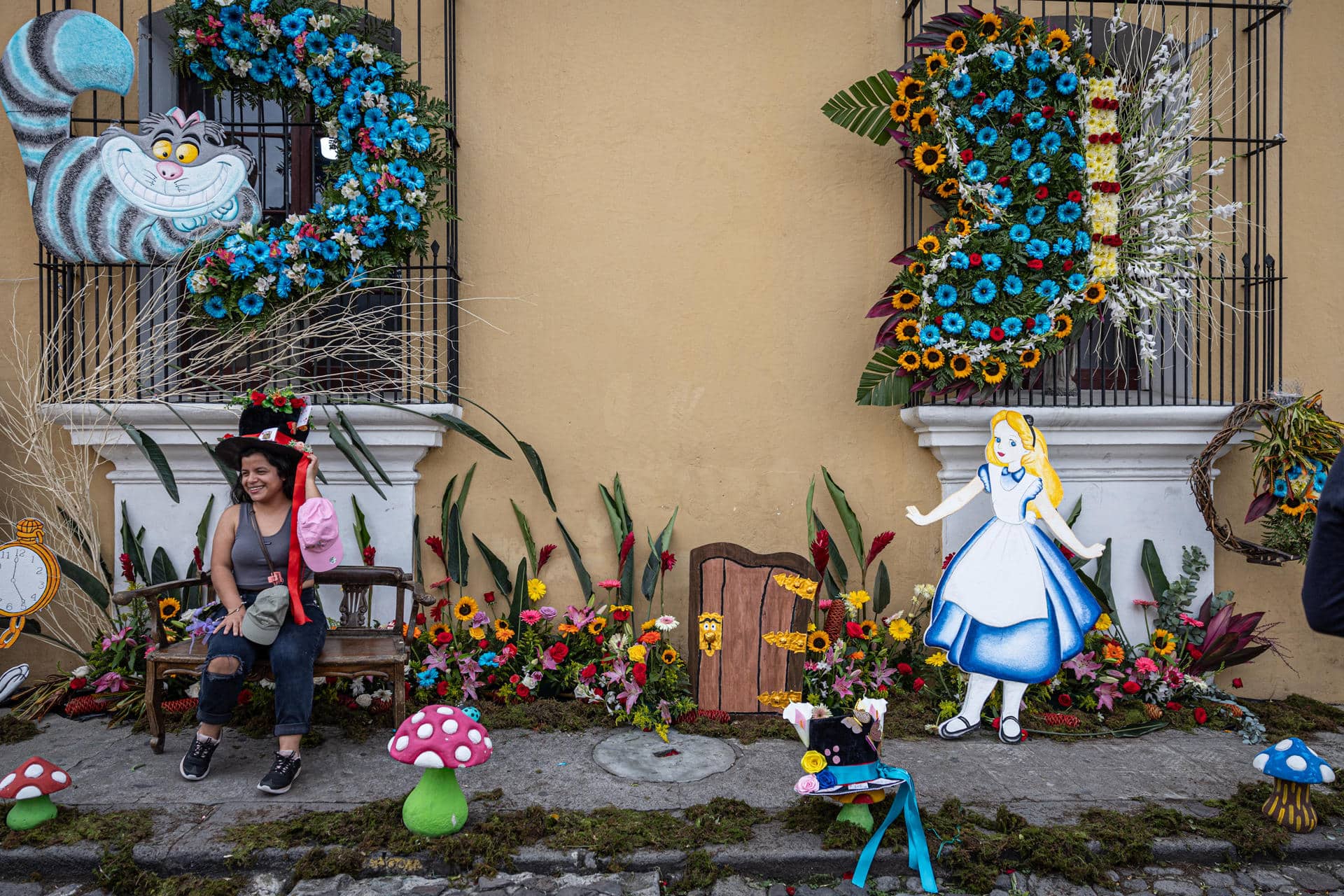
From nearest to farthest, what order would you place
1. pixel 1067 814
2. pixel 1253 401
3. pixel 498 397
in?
pixel 1067 814 < pixel 1253 401 < pixel 498 397

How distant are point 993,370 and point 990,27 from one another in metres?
1.84

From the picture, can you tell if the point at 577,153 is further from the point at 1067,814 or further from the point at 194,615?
the point at 1067,814

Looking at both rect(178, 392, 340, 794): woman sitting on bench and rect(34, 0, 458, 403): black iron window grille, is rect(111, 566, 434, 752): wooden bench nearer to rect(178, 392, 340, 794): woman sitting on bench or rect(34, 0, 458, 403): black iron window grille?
rect(178, 392, 340, 794): woman sitting on bench

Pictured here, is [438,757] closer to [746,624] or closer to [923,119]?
[746,624]

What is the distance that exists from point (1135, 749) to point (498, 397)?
3793 mm

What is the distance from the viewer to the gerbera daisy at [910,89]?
4.32m

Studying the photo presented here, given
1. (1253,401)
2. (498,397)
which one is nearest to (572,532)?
(498,397)

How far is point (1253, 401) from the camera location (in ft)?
14.2

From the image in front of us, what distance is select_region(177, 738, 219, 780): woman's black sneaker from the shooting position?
3.28 m

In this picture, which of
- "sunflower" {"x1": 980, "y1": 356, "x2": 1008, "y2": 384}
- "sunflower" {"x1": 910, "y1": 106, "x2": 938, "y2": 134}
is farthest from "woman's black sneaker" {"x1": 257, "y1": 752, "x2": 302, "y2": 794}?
"sunflower" {"x1": 910, "y1": 106, "x2": 938, "y2": 134}

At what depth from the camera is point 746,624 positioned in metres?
4.11

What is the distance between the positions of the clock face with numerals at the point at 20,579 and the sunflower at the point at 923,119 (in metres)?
4.91

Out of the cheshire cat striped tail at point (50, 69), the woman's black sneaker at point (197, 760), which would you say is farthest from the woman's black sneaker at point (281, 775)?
the cheshire cat striped tail at point (50, 69)

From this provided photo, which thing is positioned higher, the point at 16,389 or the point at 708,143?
the point at 708,143
